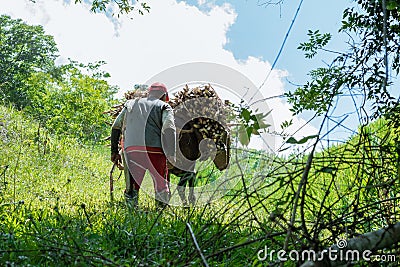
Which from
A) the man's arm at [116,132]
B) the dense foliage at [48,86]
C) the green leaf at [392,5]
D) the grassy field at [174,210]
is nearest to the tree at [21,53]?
the dense foliage at [48,86]

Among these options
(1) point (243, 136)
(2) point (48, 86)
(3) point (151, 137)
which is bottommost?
(1) point (243, 136)

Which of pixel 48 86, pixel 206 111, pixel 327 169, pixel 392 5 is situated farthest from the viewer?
pixel 48 86

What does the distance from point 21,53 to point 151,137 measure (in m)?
35.1

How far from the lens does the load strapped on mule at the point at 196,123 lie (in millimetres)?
7242

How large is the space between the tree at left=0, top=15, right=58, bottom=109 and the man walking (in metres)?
29.3

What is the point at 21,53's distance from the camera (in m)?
38.4

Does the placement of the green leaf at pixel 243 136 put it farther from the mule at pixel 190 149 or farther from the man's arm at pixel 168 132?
the mule at pixel 190 149

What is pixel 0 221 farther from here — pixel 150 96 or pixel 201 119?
pixel 201 119

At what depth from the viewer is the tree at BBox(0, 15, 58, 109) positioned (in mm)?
35062

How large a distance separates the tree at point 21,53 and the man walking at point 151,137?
29254 millimetres


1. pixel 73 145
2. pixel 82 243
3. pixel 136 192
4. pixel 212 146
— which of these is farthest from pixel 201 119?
pixel 73 145

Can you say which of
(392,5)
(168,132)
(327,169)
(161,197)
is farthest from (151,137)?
(327,169)

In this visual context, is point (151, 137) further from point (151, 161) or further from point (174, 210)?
point (174, 210)

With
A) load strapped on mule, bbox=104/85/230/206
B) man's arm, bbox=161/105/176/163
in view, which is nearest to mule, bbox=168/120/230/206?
load strapped on mule, bbox=104/85/230/206
